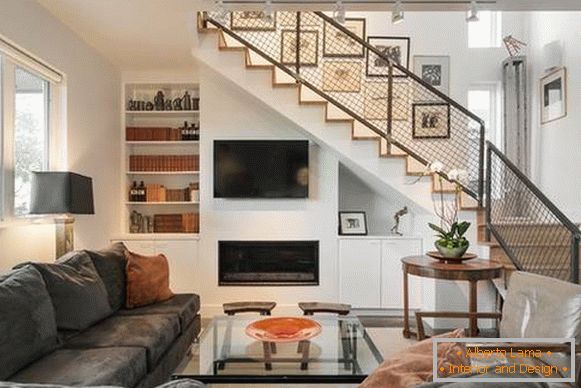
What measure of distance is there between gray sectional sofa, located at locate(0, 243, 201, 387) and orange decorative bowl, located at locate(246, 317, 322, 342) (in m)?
0.62

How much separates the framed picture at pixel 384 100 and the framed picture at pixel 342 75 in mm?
265

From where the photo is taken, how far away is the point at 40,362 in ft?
7.46

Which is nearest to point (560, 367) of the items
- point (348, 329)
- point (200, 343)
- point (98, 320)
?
point (348, 329)

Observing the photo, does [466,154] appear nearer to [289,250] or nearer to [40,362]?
[289,250]

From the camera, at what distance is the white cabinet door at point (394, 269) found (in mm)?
5082

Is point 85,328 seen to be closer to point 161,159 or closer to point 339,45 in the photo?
point 161,159

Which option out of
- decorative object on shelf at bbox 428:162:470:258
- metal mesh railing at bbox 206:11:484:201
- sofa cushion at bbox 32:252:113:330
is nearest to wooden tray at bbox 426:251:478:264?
decorative object on shelf at bbox 428:162:470:258

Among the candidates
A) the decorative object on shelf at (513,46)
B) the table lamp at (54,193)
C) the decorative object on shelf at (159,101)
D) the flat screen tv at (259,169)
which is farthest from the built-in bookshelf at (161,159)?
the decorative object on shelf at (513,46)

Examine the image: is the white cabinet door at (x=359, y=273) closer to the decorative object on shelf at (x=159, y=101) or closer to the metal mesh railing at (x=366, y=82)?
the metal mesh railing at (x=366, y=82)

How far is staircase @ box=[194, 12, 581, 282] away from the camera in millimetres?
4102

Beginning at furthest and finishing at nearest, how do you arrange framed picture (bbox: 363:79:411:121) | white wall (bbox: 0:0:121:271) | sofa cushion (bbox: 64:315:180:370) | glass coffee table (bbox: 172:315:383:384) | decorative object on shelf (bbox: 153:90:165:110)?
1. framed picture (bbox: 363:79:411:121)
2. decorative object on shelf (bbox: 153:90:165:110)
3. white wall (bbox: 0:0:121:271)
4. sofa cushion (bbox: 64:315:180:370)
5. glass coffee table (bbox: 172:315:383:384)

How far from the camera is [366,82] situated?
577cm

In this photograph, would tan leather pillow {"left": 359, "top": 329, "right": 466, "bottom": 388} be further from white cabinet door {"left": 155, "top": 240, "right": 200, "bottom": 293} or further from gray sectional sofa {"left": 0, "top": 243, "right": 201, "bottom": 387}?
white cabinet door {"left": 155, "top": 240, "right": 200, "bottom": 293}

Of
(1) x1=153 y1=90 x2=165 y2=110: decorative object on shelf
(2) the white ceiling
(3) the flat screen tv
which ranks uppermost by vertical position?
(2) the white ceiling
